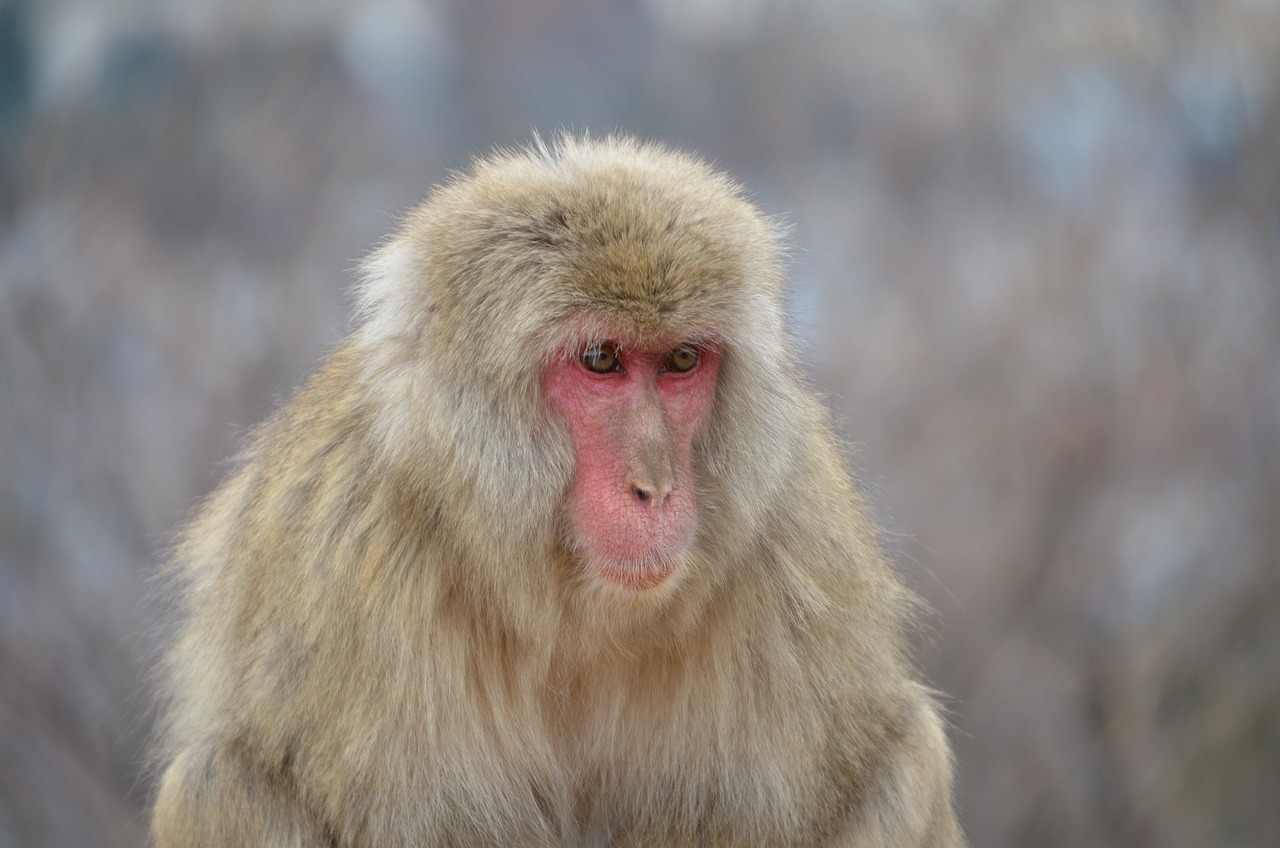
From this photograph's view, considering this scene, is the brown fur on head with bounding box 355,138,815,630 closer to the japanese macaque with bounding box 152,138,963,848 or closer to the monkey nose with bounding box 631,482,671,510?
the japanese macaque with bounding box 152,138,963,848

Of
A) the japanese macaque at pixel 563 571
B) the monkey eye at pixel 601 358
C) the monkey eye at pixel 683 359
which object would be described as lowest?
the japanese macaque at pixel 563 571

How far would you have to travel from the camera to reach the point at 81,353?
6754 millimetres

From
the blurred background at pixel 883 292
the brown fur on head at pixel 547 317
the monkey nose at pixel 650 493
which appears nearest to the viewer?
the monkey nose at pixel 650 493

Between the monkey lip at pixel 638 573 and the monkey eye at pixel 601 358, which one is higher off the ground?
the monkey eye at pixel 601 358

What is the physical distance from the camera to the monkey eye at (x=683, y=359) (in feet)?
9.29

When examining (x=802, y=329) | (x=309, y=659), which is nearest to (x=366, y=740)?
(x=309, y=659)

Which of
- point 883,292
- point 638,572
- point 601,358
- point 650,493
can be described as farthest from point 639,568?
point 883,292

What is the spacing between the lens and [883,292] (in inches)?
271

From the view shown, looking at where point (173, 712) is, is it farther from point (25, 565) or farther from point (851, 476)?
point (25, 565)

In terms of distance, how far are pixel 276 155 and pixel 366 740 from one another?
14.9 ft

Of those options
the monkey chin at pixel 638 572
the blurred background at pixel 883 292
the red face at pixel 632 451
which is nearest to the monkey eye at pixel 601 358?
the red face at pixel 632 451

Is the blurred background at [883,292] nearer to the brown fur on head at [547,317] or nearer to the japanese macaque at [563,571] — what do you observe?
the japanese macaque at [563,571]

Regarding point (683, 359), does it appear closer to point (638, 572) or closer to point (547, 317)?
point (547, 317)

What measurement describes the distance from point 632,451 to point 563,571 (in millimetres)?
317
